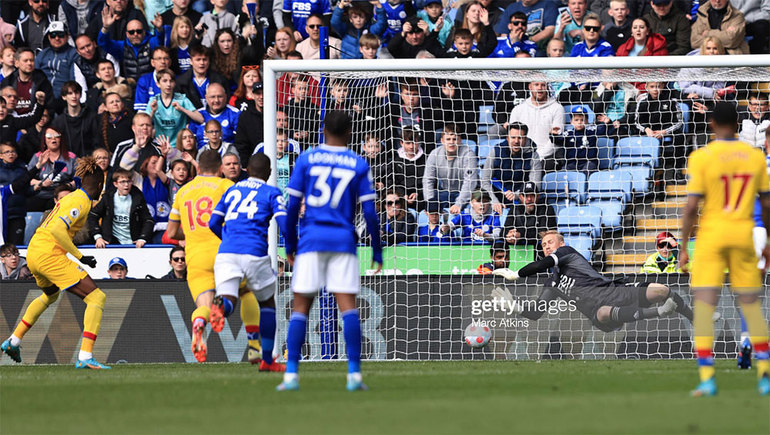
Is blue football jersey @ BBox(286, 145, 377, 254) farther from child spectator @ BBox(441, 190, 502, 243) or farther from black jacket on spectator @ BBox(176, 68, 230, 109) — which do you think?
black jacket on spectator @ BBox(176, 68, 230, 109)

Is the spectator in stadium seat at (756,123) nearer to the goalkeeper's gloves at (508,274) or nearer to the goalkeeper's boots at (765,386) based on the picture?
the goalkeeper's gloves at (508,274)

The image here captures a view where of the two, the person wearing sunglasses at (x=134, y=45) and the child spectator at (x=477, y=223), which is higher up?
the person wearing sunglasses at (x=134, y=45)

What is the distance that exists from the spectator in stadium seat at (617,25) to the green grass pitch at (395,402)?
7.12 metres

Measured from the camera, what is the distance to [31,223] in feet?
55.6

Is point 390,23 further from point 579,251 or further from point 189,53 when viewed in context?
point 579,251

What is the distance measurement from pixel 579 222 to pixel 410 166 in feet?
7.79

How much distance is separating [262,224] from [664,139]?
6898 millimetres

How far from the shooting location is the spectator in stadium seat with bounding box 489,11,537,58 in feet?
56.5

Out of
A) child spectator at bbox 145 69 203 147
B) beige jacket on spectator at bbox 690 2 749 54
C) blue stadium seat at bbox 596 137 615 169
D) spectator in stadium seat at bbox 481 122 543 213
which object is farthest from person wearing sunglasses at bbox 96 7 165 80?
beige jacket on spectator at bbox 690 2 749 54

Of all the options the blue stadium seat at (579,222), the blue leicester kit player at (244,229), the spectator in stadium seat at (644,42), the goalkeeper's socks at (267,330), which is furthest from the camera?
the spectator in stadium seat at (644,42)

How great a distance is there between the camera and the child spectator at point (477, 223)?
568 inches

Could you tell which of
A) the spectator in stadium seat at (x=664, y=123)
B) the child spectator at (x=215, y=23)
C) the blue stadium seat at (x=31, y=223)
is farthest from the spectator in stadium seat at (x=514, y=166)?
the blue stadium seat at (x=31, y=223)

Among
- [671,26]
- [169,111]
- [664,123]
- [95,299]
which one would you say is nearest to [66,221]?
[95,299]

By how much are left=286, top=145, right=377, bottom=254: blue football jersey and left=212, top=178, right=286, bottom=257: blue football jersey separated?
6.61ft
